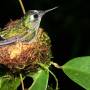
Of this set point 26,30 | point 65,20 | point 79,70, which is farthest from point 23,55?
point 65,20

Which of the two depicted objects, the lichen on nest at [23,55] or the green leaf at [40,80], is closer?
the green leaf at [40,80]

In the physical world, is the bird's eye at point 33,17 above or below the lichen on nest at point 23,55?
above

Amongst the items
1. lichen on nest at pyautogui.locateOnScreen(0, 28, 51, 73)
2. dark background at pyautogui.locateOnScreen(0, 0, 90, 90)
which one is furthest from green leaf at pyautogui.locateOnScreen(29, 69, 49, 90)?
dark background at pyautogui.locateOnScreen(0, 0, 90, 90)

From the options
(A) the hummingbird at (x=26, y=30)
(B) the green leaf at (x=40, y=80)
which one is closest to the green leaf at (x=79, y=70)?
(B) the green leaf at (x=40, y=80)

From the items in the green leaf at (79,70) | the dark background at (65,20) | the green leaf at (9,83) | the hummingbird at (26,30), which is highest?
the hummingbird at (26,30)

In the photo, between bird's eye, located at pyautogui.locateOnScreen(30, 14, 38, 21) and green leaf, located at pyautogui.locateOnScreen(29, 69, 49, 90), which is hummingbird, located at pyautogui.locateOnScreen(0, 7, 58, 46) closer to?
bird's eye, located at pyautogui.locateOnScreen(30, 14, 38, 21)

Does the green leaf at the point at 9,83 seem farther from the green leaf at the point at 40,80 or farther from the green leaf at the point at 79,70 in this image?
the green leaf at the point at 79,70

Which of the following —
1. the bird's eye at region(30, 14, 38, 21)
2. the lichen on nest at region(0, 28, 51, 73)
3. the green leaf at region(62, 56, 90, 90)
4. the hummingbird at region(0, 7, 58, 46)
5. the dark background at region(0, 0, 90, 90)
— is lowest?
the dark background at region(0, 0, 90, 90)
